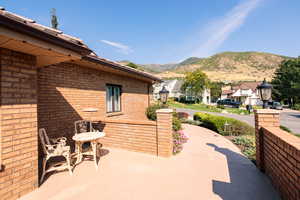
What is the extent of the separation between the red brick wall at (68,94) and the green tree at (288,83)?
1514 inches

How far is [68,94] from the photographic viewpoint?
4.92m

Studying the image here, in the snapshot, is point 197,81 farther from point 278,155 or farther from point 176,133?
point 278,155

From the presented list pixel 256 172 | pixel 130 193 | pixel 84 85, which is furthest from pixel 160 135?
pixel 84 85

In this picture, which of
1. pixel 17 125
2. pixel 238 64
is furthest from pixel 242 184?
pixel 238 64

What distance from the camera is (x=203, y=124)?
10.5 meters

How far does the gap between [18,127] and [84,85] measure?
3193 mm

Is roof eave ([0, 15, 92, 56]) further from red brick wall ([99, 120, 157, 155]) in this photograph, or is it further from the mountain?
the mountain

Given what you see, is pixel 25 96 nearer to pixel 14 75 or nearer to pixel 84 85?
pixel 14 75

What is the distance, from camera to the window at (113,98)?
682 centimetres

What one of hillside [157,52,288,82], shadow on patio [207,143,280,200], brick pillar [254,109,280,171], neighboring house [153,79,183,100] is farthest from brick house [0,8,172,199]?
hillside [157,52,288,82]

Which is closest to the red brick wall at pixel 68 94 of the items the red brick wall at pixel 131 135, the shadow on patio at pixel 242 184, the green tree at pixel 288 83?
the red brick wall at pixel 131 135

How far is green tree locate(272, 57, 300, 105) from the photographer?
29.9m

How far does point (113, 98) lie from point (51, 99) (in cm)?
301

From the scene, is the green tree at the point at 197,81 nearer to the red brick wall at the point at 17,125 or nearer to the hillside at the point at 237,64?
the red brick wall at the point at 17,125
